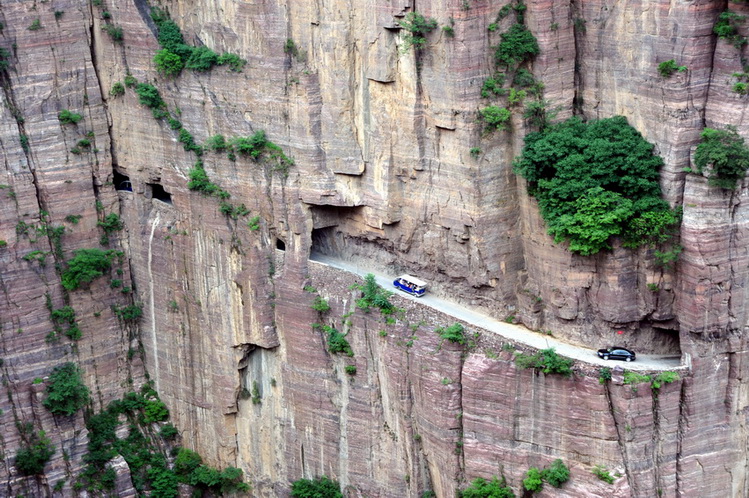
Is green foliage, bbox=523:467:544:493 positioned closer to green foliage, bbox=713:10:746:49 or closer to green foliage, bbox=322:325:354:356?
green foliage, bbox=322:325:354:356

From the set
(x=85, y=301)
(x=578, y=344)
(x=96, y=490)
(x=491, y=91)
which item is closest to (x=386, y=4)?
(x=491, y=91)

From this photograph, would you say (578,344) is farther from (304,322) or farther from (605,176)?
(304,322)

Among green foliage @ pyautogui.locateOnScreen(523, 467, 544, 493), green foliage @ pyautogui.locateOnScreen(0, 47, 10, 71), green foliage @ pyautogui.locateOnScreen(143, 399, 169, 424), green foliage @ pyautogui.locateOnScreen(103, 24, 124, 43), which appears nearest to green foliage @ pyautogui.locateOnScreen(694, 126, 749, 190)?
green foliage @ pyautogui.locateOnScreen(523, 467, 544, 493)

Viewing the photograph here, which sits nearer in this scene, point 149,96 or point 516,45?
point 516,45

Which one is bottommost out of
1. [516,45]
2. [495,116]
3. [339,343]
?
[339,343]

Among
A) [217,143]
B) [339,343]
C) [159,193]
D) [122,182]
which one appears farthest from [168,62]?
[339,343]

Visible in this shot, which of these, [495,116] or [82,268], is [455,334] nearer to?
[495,116]
